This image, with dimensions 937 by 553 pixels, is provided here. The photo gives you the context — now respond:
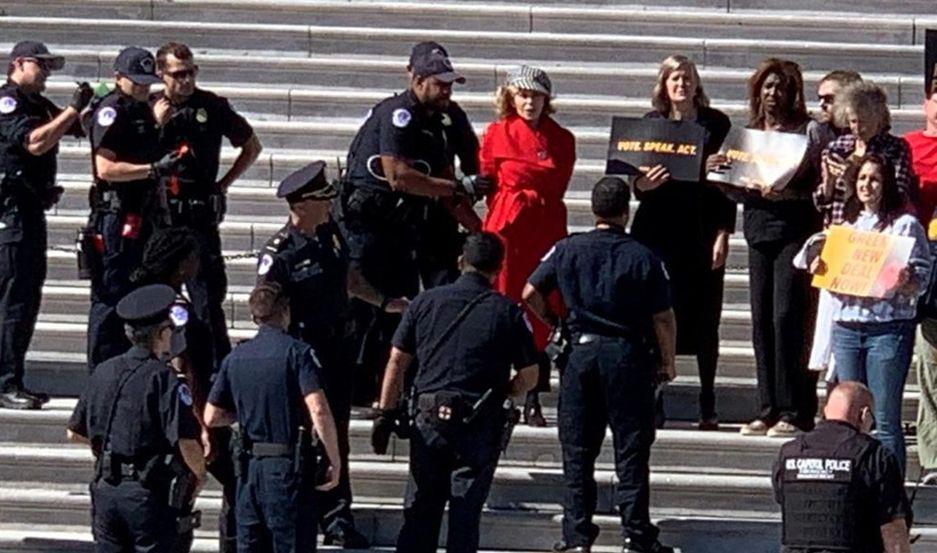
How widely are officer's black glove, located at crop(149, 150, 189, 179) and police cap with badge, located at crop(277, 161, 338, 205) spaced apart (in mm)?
998

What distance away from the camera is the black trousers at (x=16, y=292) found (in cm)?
1199

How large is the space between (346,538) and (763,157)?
103 inches

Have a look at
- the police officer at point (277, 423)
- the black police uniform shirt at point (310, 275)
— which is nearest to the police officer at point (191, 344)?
the police officer at point (277, 423)

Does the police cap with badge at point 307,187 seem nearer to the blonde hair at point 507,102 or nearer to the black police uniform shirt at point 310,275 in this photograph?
the black police uniform shirt at point 310,275

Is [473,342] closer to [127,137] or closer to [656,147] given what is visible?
[656,147]

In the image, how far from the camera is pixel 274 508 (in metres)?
10.0

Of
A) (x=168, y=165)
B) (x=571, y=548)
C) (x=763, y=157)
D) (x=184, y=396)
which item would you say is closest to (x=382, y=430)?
(x=571, y=548)

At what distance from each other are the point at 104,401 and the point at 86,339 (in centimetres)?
286

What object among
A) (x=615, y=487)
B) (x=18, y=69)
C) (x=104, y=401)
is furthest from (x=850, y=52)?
(x=104, y=401)

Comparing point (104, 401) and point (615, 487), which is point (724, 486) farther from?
point (104, 401)

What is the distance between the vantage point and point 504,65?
565 inches

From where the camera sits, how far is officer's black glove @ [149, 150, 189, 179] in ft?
38.1

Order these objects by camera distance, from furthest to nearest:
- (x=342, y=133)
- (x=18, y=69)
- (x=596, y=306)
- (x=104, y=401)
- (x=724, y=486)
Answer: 1. (x=342, y=133)
2. (x=18, y=69)
3. (x=724, y=486)
4. (x=596, y=306)
5. (x=104, y=401)

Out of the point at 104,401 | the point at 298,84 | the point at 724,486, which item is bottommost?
the point at 724,486
